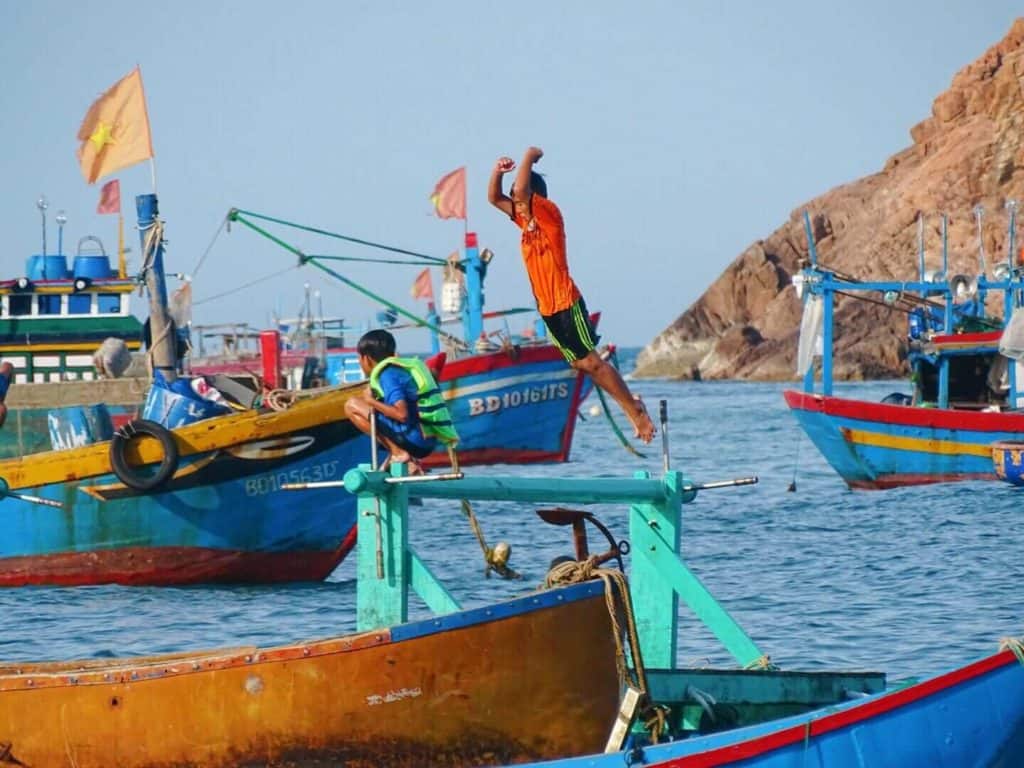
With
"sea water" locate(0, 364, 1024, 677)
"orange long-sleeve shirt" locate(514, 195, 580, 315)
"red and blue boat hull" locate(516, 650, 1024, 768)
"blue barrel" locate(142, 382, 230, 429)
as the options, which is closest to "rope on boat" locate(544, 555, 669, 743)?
"red and blue boat hull" locate(516, 650, 1024, 768)

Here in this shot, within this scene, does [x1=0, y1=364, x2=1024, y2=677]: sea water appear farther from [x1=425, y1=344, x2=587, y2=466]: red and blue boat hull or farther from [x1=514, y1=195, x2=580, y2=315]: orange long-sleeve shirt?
[x1=425, y1=344, x2=587, y2=466]: red and blue boat hull

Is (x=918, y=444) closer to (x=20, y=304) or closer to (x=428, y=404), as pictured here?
(x=20, y=304)

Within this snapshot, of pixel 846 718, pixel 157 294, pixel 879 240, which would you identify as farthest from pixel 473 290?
pixel 879 240

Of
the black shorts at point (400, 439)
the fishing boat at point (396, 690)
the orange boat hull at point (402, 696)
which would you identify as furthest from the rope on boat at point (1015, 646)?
the black shorts at point (400, 439)

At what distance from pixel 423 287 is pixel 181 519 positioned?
124ft

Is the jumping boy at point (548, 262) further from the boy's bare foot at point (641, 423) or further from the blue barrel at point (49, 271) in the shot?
the blue barrel at point (49, 271)

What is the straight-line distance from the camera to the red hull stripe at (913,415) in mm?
25266

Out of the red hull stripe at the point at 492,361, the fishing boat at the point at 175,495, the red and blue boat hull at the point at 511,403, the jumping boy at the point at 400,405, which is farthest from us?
the red and blue boat hull at the point at 511,403

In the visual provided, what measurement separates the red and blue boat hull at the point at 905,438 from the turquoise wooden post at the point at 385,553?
19148 mm

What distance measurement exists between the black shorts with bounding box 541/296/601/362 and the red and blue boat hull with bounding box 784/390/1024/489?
18311 mm

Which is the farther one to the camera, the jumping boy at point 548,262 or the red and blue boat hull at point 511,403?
the red and blue boat hull at point 511,403

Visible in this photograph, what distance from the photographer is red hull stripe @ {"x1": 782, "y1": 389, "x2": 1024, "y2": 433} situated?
25.3m

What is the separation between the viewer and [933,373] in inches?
1144

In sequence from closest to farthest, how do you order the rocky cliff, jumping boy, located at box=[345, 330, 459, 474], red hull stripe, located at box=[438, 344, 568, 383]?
jumping boy, located at box=[345, 330, 459, 474]
red hull stripe, located at box=[438, 344, 568, 383]
the rocky cliff
